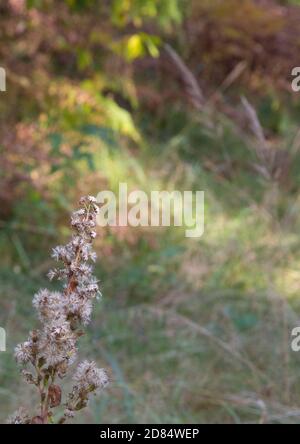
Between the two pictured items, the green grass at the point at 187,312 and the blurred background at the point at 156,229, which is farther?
the blurred background at the point at 156,229

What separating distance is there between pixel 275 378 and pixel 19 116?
8.44ft

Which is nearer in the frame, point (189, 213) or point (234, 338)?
point (234, 338)

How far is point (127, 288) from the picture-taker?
375 cm

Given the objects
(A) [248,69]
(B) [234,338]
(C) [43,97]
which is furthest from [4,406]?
(A) [248,69]

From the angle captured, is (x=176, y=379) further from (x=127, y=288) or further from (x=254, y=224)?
(x=254, y=224)

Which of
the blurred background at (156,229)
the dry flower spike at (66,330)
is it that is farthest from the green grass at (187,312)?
the dry flower spike at (66,330)

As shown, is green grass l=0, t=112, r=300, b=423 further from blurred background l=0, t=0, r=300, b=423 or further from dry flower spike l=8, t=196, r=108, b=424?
dry flower spike l=8, t=196, r=108, b=424

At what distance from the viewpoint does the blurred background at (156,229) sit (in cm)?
273

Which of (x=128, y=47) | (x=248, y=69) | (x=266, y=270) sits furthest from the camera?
(x=248, y=69)

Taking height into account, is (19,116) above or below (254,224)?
above

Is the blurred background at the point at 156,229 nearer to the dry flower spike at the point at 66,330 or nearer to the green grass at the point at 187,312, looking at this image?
the green grass at the point at 187,312

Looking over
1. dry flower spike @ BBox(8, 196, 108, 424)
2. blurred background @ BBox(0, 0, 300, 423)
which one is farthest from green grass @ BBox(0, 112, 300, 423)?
dry flower spike @ BBox(8, 196, 108, 424)

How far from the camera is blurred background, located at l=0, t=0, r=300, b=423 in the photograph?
273cm

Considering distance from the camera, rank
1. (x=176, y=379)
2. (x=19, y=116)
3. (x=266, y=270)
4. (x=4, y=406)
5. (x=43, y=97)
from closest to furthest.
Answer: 1. (x=4, y=406)
2. (x=176, y=379)
3. (x=266, y=270)
4. (x=43, y=97)
5. (x=19, y=116)
